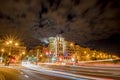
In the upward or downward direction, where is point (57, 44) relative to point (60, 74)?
upward

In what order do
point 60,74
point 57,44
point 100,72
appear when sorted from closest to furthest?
point 60,74
point 100,72
point 57,44

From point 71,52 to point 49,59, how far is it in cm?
3373

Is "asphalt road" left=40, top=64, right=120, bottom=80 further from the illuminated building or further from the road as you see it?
the illuminated building

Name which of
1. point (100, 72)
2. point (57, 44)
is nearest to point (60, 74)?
point (100, 72)

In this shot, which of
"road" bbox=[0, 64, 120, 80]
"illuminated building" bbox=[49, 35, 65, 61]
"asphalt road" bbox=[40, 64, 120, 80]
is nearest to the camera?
"road" bbox=[0, 64, 120, 80]

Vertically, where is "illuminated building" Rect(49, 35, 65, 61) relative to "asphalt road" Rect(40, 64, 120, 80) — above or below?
above

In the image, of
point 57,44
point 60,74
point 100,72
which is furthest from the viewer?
point 57,44

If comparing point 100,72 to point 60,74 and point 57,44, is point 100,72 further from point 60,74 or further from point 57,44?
point 57,44

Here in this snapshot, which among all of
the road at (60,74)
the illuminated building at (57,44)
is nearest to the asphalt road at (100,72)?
the road at (60,74)

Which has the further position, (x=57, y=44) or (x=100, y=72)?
(x=57, y=44)

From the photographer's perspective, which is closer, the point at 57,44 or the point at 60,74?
the point at 60,74

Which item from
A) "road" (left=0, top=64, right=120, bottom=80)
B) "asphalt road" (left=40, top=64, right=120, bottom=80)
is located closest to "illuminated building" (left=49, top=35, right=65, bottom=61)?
"asphalt road" (left=40, top=64, right=120, bottom=80)

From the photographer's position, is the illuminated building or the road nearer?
the road

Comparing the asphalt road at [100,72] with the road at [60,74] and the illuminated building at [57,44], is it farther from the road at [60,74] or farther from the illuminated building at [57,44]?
the illuminated building at [57,44]
